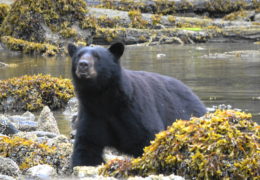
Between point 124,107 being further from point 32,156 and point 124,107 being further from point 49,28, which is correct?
point 49,28

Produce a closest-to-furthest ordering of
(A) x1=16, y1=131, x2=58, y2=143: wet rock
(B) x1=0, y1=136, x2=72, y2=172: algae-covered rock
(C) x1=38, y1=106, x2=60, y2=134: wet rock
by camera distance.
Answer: (B) x1=0, y1=136, x2=72, y2=172: algae-covered rock
(A) x1=16, y1=131, x2=58, y2=143: wet rock
(C) x1=38, y1=106, x2=60, y2=134: wet rock

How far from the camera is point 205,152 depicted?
4.28m

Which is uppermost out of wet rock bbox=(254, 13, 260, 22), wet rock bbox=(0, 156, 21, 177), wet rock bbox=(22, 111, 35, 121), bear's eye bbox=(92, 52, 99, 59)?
wet rock bbox=(254, 13, 260, 22)

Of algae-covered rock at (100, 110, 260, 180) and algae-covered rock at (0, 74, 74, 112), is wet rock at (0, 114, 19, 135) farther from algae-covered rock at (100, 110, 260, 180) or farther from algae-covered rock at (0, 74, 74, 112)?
algae-covered rock at (0, 74, 74, 112)

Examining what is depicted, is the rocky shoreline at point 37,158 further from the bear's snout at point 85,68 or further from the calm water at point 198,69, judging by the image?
the calm water at point 198,69

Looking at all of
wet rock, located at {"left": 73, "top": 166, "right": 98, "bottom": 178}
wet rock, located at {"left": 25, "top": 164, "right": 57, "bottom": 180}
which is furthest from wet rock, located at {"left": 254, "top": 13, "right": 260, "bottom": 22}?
wet rock, located at {"left": 25, "top": 164, "right": 57, "bottom": 180}

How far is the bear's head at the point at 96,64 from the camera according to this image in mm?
5234

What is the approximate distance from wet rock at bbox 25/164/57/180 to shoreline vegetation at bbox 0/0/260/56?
17.1 m

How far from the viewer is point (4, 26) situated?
25.4 metres

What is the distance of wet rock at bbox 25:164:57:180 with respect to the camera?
4887mm

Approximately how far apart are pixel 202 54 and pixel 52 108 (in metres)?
10.6

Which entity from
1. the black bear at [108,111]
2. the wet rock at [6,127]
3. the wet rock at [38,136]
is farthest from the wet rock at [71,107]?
the black bear at [108,111]

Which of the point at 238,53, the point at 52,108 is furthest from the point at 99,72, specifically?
the point at 238,53

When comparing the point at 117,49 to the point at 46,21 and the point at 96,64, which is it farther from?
the point at 46,21
